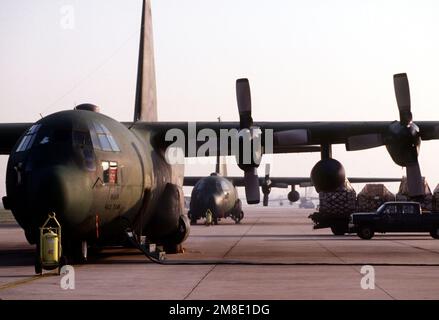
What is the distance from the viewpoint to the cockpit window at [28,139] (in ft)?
58.7

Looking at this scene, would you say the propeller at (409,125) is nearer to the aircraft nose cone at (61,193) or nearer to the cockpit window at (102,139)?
the cockpit window at (102,139)

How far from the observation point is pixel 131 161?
1969 centimetres

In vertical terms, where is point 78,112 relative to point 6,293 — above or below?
above

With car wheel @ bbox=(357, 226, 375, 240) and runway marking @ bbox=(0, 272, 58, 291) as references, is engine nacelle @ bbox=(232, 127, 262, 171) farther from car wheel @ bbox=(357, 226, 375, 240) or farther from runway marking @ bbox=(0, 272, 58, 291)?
car wheel @ bbox=(357, 226, 375, 240)

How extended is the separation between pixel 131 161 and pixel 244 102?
5.75 m

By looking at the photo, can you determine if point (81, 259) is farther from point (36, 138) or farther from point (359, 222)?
point (359, 222)

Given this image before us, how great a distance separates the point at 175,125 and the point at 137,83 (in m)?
3.60

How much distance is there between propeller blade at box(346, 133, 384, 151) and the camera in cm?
2534

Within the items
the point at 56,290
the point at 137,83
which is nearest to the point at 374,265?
the point at 56,290

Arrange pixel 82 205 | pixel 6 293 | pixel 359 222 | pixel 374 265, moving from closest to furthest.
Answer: pixel 6 293
pixel 82 205
pixel 374 265
pixel 359 222

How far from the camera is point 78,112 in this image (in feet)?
63.2

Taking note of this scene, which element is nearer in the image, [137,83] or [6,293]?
[6,293]

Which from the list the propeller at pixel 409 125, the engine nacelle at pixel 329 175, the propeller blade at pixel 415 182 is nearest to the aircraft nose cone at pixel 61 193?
the engine nacelle at pixel 329 175
